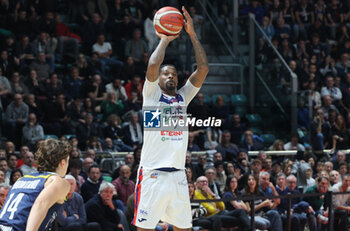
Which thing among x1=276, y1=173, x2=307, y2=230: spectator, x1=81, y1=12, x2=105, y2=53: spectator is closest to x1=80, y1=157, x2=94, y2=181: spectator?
x1=276, y1=173, x2=307, y2=230: spectator

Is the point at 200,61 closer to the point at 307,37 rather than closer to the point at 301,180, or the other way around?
the point at 301,180

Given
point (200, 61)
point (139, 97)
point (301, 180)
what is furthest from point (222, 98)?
point (200, 61)

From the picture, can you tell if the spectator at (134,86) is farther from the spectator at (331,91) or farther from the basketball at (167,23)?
the basketball at (167,23)

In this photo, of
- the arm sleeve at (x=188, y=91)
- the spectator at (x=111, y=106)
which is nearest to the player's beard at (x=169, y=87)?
the arm sleeve at (x=188, y=91)

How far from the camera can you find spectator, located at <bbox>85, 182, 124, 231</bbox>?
9.52 m

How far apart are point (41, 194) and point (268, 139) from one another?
10.6 m

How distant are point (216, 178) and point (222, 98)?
11.7 feet

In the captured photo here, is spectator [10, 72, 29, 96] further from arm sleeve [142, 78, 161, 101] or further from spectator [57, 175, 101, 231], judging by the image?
arm sleeve [142, 78, 161, 101]

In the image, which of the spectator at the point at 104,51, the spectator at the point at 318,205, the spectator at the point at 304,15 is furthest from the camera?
the spectator at the point at 304,15

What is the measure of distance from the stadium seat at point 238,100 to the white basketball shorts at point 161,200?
9147 mm

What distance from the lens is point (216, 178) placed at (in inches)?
464

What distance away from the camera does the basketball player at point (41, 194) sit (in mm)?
4555

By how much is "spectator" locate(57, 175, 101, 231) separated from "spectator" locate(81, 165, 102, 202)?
2.31 feet

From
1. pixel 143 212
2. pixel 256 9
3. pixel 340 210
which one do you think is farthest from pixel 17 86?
pixel 143 212
